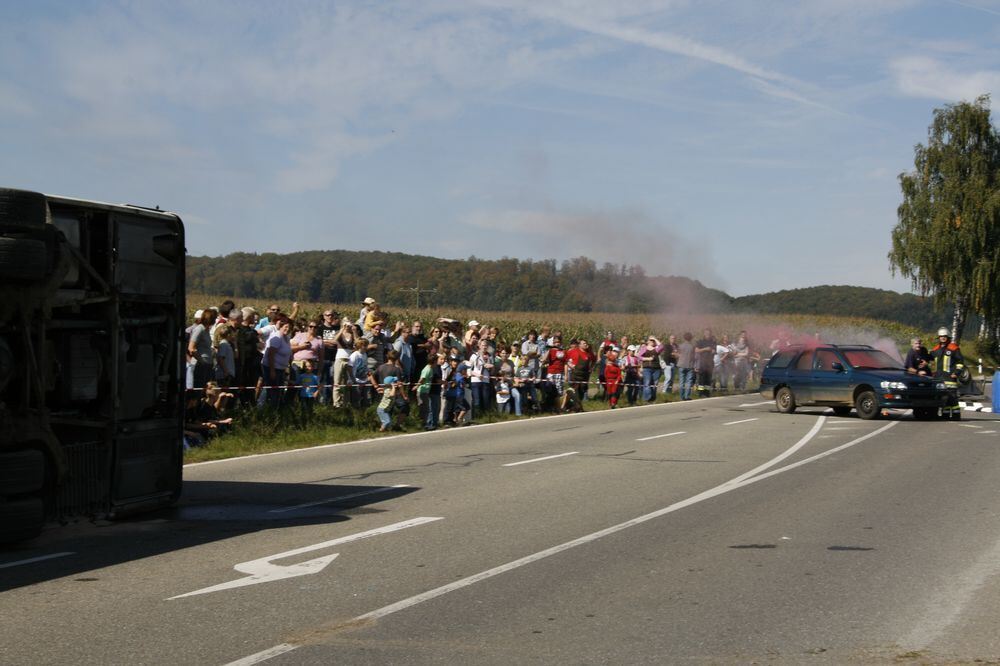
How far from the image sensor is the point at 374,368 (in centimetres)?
2244

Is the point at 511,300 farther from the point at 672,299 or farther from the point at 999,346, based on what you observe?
the point at 999,346

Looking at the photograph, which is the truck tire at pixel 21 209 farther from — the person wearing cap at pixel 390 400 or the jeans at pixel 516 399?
the jeans at pixel 516 399

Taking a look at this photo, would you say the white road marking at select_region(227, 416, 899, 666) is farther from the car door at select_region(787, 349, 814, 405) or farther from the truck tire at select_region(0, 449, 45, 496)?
the car door at select_region(787, 349, 814, 405)

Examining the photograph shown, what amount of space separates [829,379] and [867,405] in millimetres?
1208

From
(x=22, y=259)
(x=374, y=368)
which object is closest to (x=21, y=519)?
(x=22, y=259)

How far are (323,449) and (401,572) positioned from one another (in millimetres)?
10524

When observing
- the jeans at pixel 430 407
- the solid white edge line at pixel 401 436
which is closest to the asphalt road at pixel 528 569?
the solid white edge line at pixel 401 436

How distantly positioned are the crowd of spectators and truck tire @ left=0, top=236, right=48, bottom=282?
8.45 meters

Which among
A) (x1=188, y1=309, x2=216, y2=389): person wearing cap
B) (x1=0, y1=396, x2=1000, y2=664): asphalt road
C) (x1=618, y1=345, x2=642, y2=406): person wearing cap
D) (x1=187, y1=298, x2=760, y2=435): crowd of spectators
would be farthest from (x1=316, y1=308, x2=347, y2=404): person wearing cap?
(x1=618, y1=345, x2=642, y2=406): person wearing cap

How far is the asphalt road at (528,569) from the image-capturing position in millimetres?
6426

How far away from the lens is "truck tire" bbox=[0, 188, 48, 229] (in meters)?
9.33

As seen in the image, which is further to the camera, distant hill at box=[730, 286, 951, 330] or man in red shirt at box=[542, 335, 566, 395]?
distant hill at box=[730, 286, 951, 330]

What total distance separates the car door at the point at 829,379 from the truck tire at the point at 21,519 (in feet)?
67.4

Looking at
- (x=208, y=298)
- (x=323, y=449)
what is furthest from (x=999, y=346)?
(x=323, y=449)
